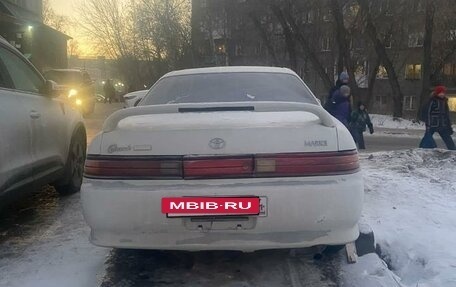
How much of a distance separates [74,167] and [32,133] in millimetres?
1411

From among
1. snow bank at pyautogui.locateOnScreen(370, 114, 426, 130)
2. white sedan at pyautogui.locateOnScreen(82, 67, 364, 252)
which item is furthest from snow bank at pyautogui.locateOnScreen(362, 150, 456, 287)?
snow bank at pyautogui.locateOnScreen(370, 114, 426, 130)

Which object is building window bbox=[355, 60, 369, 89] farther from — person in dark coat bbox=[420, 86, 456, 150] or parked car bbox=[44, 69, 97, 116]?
person in dark coat bbox=[420, 86, 456, 150]

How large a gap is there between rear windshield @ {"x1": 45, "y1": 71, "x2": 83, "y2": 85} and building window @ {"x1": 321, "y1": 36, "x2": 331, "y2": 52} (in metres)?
15.9

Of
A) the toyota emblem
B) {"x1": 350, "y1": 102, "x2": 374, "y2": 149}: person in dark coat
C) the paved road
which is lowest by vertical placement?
the paved road

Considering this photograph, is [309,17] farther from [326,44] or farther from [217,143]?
[217,143]

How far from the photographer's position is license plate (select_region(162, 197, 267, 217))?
3.12 m

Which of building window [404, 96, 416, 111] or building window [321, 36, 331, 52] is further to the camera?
building window [404, 96, 416, 111]

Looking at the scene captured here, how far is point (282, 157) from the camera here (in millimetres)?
3172

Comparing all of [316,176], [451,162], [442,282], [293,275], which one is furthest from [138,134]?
[451,162]

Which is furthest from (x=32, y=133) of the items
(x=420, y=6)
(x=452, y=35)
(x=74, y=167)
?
(x=452, y=35)

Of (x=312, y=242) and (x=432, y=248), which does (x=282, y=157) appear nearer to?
(x=312, y=242)

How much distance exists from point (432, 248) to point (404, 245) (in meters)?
0.21

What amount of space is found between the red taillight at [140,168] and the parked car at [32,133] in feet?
4.13

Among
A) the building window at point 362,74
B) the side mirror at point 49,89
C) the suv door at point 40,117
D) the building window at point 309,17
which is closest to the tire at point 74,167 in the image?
the suv door at point 40,117
